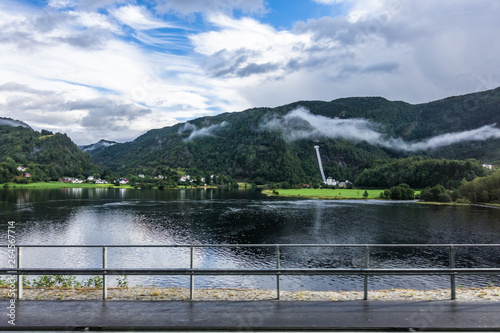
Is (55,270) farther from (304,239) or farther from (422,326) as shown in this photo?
(304,239)

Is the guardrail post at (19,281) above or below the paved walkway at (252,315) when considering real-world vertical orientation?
above

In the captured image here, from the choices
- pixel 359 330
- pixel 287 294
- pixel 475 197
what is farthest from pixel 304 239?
pixel 475 197

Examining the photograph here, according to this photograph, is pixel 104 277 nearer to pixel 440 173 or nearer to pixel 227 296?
pixel 227 296

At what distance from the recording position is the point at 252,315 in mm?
7801

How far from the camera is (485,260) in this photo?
1321 inches

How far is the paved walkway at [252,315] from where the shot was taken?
7207 mm

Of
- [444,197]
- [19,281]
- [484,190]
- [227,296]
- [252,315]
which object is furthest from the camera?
[444,197]

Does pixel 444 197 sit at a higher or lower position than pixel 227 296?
lower

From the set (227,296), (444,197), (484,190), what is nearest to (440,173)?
(484,190)

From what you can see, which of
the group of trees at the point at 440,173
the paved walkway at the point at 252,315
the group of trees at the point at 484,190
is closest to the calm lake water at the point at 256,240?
the paved walkway at the point at 252,315

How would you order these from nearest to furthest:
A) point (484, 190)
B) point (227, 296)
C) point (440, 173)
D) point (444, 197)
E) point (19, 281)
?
point (19, 281), point (227, 296), point (484, 190), point (444, 197), point (440, 173)

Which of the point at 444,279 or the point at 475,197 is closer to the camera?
the point at 444,279

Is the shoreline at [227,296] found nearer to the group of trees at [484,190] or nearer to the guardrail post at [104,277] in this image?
the guardrail post at [104,277]

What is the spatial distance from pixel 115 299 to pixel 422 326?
24.5 ft
